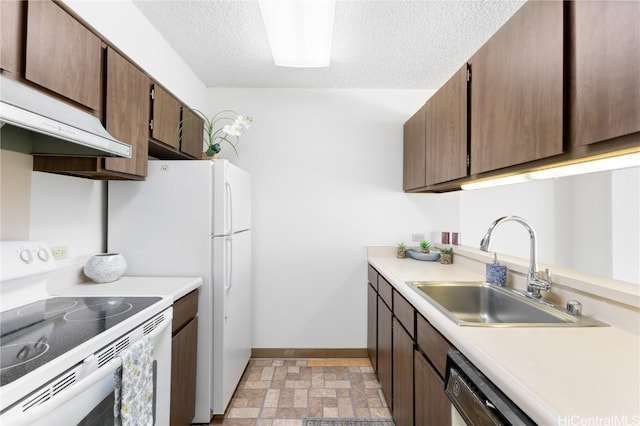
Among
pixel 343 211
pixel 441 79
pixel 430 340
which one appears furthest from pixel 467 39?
pixel 430 340

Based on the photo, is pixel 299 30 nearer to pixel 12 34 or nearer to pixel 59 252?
pixel 12 34

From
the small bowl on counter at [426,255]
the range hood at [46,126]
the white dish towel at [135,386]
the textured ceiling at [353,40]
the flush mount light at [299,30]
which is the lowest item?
the white dish towel at [135,386]

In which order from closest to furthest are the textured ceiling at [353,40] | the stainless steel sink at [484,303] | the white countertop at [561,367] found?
the white countertop at [561,367] → the stainless steel sink at [484,303] → the textured ceiling at [353,40]

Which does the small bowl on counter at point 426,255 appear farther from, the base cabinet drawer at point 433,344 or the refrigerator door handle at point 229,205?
the refrigerator door handle at point 229,205

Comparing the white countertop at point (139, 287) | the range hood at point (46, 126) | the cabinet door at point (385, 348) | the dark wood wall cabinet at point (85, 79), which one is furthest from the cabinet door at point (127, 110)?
the cabinet door at point (385, 348)

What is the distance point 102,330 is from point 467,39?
2.68 meters

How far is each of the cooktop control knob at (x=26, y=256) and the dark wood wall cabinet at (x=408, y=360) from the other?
1.79 metres

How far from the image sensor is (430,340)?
1.30 metres

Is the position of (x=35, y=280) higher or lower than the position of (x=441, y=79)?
lower

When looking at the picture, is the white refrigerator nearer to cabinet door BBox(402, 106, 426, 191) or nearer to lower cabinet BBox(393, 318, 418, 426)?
lower cabinet BBox(393, 318, 418, 426)

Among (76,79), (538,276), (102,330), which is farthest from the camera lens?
(538,276)

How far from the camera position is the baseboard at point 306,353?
9.43 feet

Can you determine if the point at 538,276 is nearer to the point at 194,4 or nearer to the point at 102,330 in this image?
the point at 102,330

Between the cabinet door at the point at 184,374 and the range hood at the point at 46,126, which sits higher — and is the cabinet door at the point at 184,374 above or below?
below
